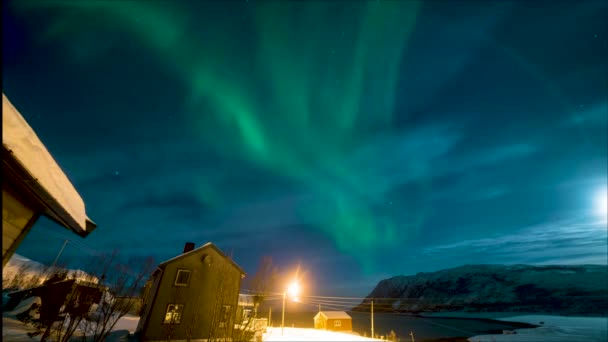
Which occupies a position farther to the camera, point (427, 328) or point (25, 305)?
point (427, 328)

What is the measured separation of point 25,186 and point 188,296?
22.6 m

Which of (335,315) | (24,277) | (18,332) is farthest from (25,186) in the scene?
(24,277)

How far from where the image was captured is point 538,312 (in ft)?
598

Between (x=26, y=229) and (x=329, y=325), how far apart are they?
52.6 metres

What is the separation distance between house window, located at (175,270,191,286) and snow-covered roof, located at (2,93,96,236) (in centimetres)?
Result: 2091

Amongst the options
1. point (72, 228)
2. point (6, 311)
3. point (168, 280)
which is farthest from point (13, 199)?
point (6, 311)

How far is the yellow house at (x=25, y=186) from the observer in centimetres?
319

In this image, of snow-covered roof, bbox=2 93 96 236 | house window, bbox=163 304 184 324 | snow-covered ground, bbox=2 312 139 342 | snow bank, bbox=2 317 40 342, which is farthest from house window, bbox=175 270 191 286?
snow-covered roof, bbox=2 93 96 236

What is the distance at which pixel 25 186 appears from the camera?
3748mm

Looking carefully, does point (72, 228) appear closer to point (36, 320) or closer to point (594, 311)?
point (36, 320)

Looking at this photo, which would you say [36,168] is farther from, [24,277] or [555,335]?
[555,335]

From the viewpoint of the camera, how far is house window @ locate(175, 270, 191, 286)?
2250cm

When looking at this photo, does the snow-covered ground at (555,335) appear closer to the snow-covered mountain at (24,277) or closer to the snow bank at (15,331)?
the snow bank at (15,331)

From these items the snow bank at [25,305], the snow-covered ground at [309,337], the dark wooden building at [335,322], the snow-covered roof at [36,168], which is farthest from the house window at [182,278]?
the dark wooden building at [335,322]
